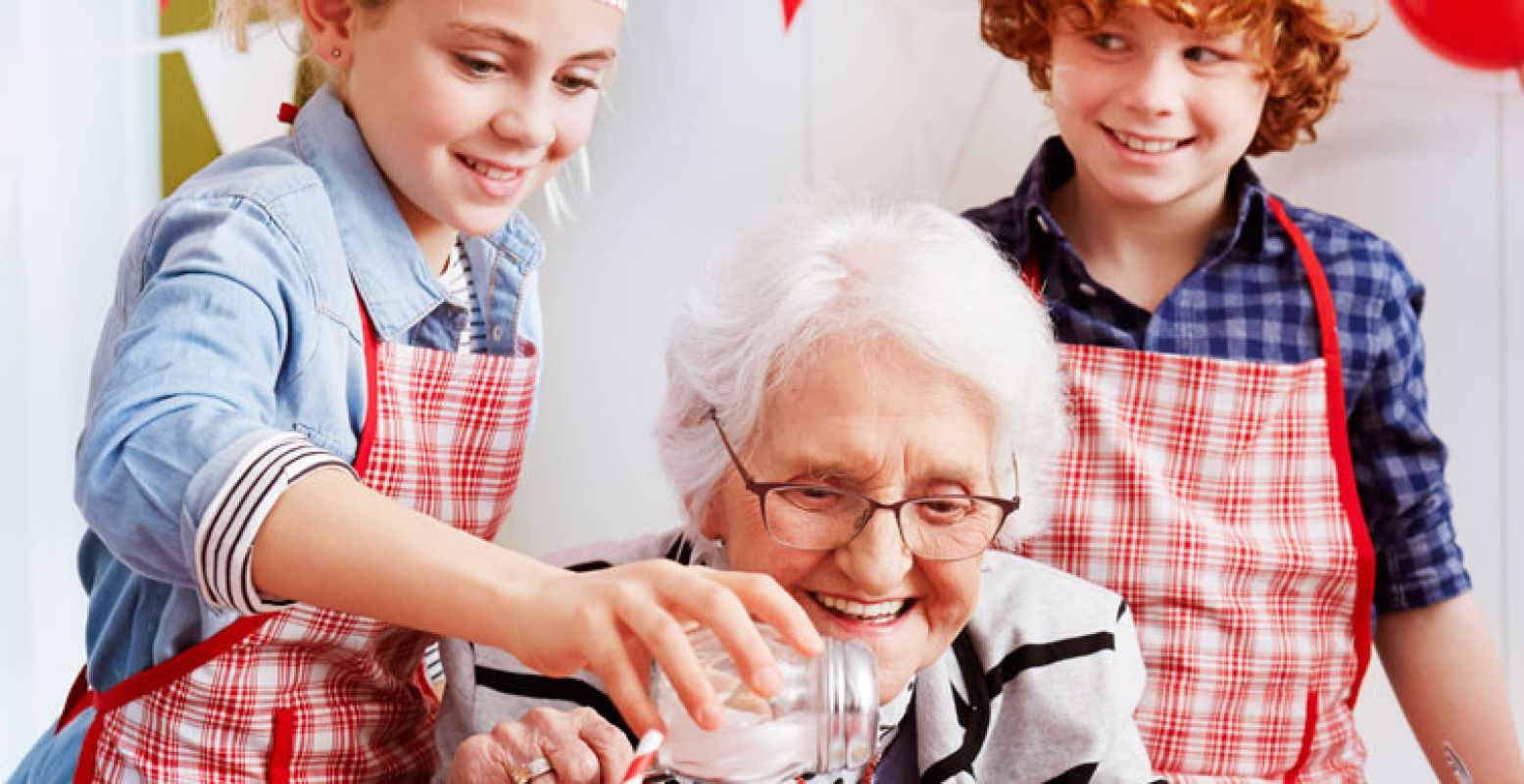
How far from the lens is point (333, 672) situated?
1.49m

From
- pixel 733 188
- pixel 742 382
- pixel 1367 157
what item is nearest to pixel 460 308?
pixel 742 382

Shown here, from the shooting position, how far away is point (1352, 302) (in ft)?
5.97

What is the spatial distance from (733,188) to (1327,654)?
892mm

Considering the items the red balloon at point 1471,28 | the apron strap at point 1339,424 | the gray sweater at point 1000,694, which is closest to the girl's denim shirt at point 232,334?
A: the gray sweater at point 1000,694

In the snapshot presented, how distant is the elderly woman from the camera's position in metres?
1.37

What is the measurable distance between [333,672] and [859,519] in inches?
19.5

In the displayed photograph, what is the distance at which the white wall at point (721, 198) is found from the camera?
6.77 feet

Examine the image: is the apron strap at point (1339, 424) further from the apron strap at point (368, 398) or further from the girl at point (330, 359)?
the apron strap at point (368, 398)

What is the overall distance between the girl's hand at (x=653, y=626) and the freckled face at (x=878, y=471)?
1.56 feet

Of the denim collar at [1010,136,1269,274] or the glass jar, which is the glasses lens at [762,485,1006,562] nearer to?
the glass jar

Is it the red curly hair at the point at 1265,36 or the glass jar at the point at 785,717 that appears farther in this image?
the red curly hair at the point at 1265,36

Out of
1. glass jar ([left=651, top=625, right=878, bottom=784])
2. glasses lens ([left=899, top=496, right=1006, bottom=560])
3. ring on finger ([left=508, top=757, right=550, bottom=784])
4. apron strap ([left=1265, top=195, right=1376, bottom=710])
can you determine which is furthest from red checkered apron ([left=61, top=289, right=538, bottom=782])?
apron strap ([left=1265, top=195, right=1376, bottom=710])

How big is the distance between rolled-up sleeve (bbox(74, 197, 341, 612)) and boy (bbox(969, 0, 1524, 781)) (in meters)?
0.87

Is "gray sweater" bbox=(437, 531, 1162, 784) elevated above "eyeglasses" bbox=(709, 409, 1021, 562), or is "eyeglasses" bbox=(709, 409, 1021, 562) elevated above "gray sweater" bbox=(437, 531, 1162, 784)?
"eyeglasses" bbox=(709, 409, 1021, 562)
